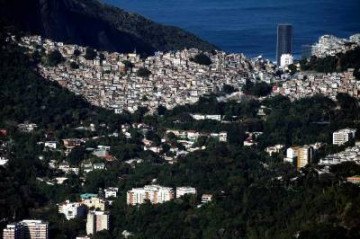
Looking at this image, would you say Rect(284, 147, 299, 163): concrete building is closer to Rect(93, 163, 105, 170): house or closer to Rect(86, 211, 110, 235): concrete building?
Rect(93, 163, 105, 170): house

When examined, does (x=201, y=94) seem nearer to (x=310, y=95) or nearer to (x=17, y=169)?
(x=310, y=95)

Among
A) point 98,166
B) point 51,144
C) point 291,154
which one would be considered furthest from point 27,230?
point 291,154

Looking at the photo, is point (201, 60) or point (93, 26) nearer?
point (201, 60)

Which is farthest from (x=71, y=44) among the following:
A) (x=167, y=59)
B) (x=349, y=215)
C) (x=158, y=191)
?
(x=349, y=215)

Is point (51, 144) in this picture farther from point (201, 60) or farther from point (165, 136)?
point (201, 60)

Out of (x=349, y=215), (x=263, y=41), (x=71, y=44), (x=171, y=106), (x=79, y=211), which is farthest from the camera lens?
(x=263, y=41)

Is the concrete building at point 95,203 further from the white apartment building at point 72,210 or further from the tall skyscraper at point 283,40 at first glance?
the tall skyscraper at point 283,40
